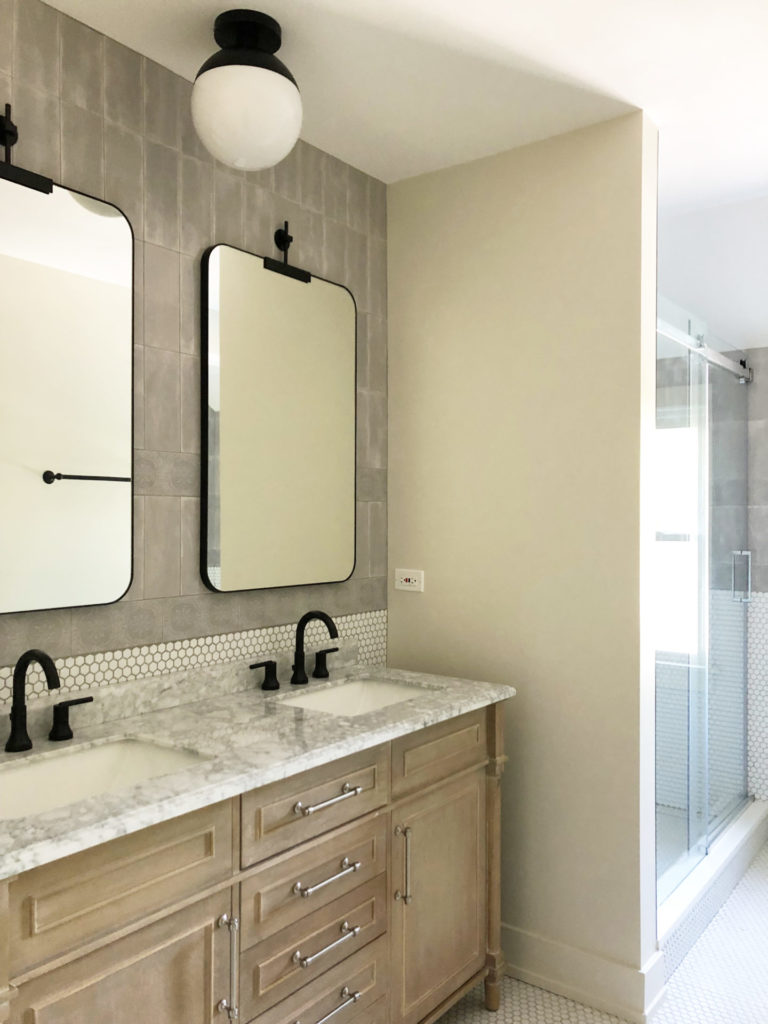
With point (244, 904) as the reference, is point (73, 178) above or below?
above

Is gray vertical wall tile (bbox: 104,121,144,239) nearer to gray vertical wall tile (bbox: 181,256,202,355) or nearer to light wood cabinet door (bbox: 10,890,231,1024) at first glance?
gray vertical wall tile (bbox: 181,256,202,355)

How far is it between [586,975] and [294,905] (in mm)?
1192

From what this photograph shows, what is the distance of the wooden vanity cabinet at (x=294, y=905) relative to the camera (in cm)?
128

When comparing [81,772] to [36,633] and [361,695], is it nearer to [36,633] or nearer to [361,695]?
[36,633]

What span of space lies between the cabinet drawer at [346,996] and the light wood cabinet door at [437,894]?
2.4 inches

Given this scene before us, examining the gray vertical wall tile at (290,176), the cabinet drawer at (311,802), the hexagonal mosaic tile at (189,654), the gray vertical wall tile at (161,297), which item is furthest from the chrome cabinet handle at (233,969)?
the gray vertical wall tile at (290,176)

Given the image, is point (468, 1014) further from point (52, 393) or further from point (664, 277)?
point (664, 277)

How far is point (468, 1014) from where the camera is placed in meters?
2.34

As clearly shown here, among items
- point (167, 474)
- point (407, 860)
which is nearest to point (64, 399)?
point (167, 474)

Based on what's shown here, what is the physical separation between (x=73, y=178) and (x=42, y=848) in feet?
4.85

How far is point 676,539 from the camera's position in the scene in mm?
2873

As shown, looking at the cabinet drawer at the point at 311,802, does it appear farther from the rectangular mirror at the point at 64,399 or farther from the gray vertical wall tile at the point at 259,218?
the gray vertical wall tile at the point at 259,218

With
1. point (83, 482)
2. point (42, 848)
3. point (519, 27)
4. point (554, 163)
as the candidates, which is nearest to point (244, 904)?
point (42, 848)

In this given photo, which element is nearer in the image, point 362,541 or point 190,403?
point 190,403
